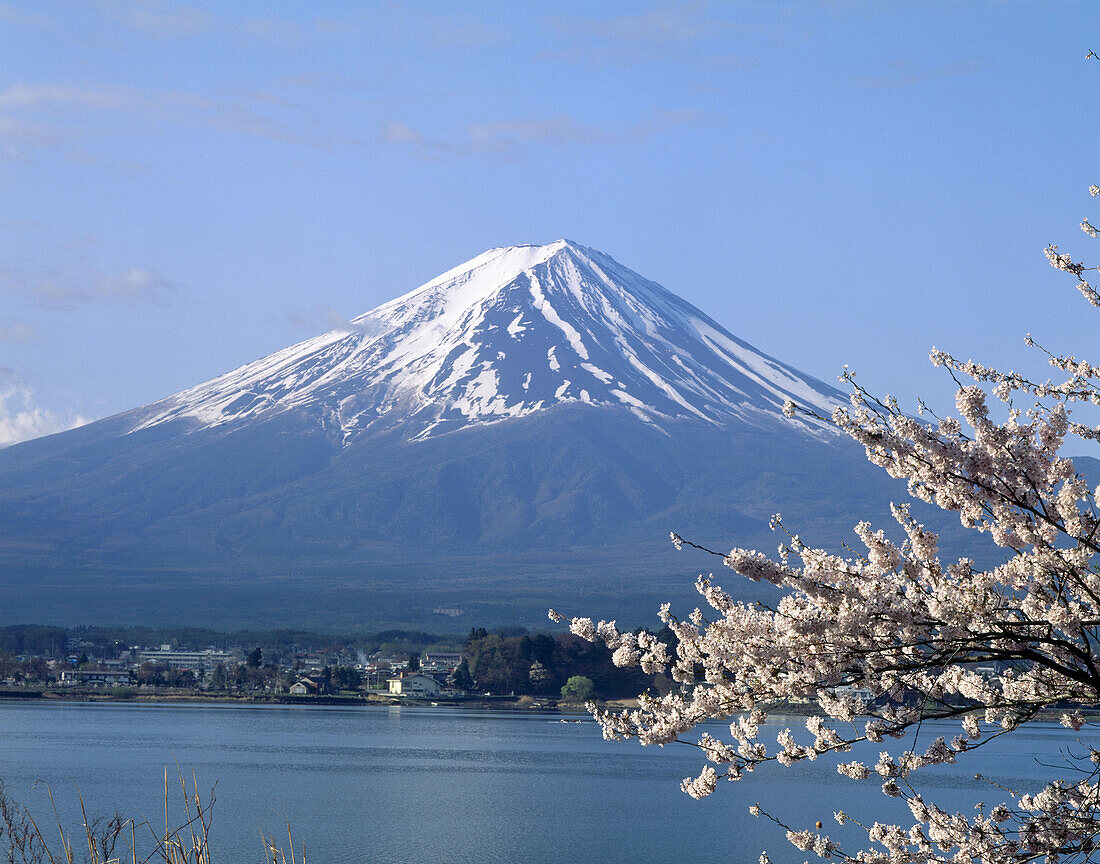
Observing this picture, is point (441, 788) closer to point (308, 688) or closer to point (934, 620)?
point (934, 620)

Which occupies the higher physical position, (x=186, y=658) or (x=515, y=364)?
(x=515, y=364)

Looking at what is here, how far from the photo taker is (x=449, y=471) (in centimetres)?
15188

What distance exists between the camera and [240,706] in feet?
210

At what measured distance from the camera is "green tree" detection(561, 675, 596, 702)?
5628 cm

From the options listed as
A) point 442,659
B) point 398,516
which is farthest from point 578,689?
point 398,516

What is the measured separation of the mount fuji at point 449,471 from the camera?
4626 inches

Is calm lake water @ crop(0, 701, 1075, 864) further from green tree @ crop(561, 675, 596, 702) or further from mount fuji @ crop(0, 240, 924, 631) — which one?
mount fuji @ crop(0, 240, 924, 631)

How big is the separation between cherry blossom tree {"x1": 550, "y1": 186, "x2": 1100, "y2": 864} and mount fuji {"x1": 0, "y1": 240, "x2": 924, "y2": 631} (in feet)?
308

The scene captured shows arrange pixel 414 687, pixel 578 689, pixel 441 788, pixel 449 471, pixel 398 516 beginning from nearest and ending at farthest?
pixel 441 788 → pixel 578 689 → pixel 414 687 → pixel 398 516 → pixel 449 471

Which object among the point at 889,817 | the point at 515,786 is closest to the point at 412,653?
the point at 515,786

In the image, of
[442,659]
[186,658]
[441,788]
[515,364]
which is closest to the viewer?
[441,788]

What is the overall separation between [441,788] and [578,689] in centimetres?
2850

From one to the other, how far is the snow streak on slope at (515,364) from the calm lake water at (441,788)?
116m

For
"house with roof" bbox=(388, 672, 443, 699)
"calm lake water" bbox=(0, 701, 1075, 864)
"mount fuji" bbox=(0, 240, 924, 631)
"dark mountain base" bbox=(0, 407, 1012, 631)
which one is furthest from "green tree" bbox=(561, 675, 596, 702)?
"dark mountain base" bbox=(0, 407, 1012, 631)
